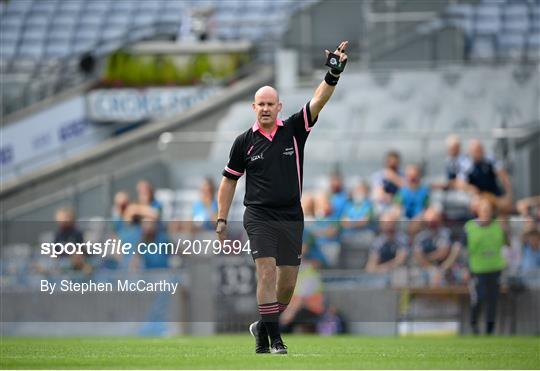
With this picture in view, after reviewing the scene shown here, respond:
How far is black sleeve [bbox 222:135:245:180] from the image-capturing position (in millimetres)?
11672

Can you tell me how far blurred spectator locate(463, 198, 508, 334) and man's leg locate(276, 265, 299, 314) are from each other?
6.60m

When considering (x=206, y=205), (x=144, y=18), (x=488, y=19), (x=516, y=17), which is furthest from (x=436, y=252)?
(x=144, y=18)

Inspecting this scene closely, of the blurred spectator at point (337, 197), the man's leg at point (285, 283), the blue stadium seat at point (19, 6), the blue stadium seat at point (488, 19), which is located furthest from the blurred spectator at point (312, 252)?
the blue stadium seat at point (19, 6)

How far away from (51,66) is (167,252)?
13702mm

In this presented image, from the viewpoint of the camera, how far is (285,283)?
11758 mm

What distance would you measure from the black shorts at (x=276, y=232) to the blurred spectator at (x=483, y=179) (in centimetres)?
821

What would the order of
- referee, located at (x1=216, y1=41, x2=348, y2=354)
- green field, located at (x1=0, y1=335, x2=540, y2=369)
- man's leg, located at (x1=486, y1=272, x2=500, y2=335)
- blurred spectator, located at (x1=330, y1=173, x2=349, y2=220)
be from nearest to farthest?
green field, located at (x1=0, y1=335, x2=540, y2=369), referee, located at (x1=216, y1=41, x2=348, y2=354), man's leg, located at (x1=486, y1=272, x2=500, y2=335), blurred spectator, located at (x1=330, y1=173, x2=349, y2=220)

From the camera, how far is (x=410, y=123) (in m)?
23.9

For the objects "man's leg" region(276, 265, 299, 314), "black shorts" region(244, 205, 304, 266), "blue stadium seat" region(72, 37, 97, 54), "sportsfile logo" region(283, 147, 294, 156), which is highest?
"blue stadium seat" region(72, 37, 97, 54)

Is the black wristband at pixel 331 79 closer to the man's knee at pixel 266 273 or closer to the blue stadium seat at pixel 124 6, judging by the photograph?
the man's knee at pixel 266 273

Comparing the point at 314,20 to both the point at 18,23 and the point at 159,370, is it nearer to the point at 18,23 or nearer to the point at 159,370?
the point at 18,23

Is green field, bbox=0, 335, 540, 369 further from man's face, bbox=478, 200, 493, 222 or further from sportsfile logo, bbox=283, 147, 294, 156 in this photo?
man's face, bbox=478, 200, 493, 222

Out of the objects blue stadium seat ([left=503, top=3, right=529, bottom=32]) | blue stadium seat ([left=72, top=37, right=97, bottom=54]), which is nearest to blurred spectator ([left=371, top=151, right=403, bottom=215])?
blue stadium seat ([left=503, top=3, right=529, bottom=32])

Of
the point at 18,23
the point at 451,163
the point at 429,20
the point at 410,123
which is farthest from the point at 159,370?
the point at 18,23
